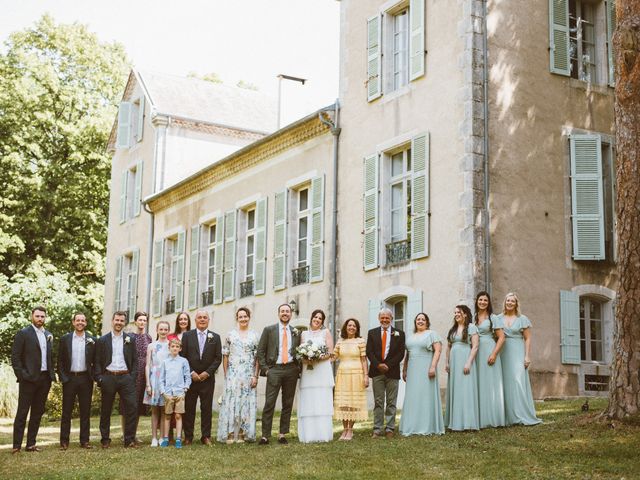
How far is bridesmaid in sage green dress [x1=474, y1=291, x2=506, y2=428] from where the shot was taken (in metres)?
11.7

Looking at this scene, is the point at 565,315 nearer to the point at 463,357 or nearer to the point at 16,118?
the point at 463,357

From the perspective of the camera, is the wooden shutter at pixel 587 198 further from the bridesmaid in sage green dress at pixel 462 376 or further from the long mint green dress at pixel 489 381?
the bridesmaid in sage green dress at pixel 462 376

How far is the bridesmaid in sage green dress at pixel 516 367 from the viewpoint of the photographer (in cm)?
1170

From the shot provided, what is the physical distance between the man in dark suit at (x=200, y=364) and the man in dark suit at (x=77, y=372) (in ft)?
3.81

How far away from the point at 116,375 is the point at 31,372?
1030 mm

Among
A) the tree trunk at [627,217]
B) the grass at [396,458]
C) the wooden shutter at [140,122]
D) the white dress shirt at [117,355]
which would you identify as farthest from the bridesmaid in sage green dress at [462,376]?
the wooden shutter at [140,122]

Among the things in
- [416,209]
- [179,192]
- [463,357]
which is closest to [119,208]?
[179,192]

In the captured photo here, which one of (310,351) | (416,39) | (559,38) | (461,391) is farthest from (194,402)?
(559,38)

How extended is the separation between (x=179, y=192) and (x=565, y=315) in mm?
12608

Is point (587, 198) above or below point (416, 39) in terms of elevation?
below

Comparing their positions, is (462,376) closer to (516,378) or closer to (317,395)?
(516,378)

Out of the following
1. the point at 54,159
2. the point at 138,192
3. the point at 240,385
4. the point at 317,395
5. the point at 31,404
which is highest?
the point at 54,159

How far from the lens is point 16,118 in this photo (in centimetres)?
3184

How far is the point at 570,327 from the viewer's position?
15508mm
